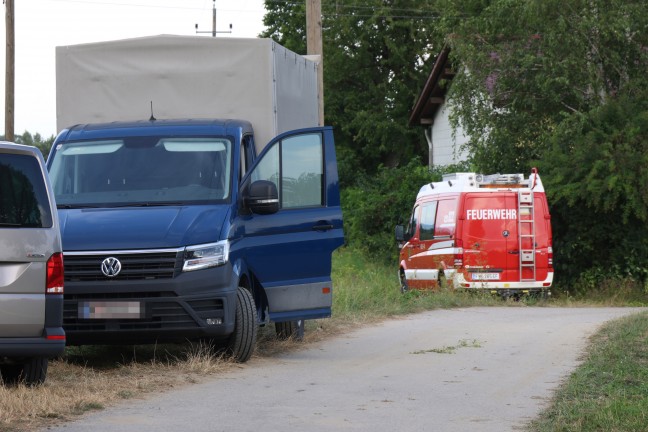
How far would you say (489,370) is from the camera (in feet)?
39.4

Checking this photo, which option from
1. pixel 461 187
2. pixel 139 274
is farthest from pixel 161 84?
pixel 461 187

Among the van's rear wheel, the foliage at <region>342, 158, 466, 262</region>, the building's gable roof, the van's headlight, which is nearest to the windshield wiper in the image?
the van's headlight

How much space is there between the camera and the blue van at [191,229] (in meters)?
11.8

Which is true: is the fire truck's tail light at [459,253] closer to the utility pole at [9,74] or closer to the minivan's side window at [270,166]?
Answer: the utility pole at [9,74]

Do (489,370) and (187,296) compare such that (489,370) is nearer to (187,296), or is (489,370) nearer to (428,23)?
(187,296)

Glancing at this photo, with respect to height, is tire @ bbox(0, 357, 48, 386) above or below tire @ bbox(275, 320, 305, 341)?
above

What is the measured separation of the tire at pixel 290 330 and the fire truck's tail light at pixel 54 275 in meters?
5.24

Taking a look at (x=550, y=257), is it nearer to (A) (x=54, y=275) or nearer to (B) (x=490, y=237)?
(B) (x=490, y=237)

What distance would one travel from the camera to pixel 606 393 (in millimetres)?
9867

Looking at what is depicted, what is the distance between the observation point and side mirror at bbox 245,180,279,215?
499 inches

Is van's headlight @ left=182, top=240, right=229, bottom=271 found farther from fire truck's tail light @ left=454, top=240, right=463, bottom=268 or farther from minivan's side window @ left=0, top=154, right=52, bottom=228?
fire truck's tail light @ left=454, top=240, right=463, bottom=268

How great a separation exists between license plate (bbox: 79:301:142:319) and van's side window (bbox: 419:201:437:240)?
14975mm

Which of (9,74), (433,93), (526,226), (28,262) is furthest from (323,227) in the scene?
(433,93)

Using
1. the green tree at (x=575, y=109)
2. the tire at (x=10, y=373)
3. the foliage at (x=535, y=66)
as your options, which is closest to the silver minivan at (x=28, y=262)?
the tire at (x=10, y=373)
